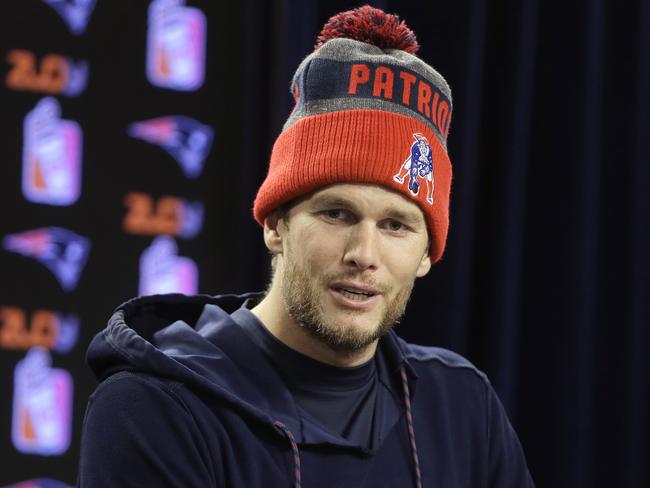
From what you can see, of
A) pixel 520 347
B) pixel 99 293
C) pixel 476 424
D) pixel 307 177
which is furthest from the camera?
pixel 520 347

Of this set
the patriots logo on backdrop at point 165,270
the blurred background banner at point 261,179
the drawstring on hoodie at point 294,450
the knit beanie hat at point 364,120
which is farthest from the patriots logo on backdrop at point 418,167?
the patriots logo on backdrop at point 165,270

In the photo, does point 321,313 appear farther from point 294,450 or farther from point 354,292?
point 294,450

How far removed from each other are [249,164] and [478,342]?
71cm

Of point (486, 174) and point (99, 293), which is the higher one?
point (486, 174)

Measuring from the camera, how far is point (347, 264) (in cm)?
116

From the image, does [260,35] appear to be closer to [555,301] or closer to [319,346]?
[555,301]

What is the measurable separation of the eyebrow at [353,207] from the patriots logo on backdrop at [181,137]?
1.07m

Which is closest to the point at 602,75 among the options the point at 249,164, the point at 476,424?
the point at 249,164

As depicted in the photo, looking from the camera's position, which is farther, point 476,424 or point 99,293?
point 99,293

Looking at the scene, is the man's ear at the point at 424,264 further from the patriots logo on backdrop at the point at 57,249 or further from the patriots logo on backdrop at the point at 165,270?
the patriots logo on backdrop at the point at 57,249

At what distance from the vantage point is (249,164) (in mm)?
2182

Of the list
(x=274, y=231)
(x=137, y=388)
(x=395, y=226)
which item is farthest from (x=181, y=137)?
(x=137, y=388)

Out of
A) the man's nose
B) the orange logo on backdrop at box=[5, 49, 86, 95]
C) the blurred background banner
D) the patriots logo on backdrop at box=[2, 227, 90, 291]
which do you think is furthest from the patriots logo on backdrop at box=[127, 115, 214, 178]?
the man's nose

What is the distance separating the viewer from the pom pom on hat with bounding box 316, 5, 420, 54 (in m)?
1.24
